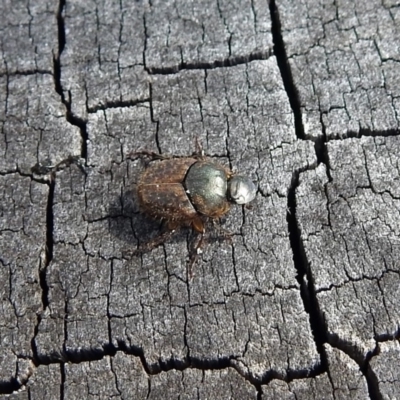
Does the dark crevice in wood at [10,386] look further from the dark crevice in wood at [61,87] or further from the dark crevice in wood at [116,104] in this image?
the dark crevice in wood at [116,104]

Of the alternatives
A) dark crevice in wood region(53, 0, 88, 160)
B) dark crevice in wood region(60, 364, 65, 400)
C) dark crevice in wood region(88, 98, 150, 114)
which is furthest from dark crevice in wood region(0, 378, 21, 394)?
dark crevice in wood region(88, 98, 150, 114)

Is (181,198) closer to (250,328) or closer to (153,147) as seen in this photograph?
(153,147)

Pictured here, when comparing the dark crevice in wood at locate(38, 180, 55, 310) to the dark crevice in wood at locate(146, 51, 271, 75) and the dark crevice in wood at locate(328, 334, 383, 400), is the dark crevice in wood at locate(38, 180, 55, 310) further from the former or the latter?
the dark crevice in wood at locate(328, 334, 383, 400)

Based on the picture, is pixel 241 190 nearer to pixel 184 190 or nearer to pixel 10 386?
pixel 184 190

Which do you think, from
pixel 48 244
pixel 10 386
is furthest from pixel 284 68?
pixel 10 386

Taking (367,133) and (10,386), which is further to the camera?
(367,133)
